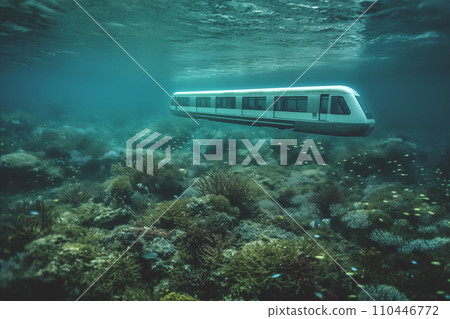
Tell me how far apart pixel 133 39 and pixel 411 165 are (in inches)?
848

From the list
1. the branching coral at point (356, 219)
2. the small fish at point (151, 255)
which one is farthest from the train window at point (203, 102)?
the small fish at point (151, 255)

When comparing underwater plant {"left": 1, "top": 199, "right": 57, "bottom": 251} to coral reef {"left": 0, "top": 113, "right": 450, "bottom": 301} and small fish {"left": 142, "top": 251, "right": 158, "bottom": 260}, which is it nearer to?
coral reef {"left": 0, "top": 113, "right": 450, "bottom": 301}

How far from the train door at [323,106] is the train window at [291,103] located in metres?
0.56

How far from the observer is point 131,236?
584cm

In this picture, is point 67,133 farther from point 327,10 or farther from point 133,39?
point 327,10

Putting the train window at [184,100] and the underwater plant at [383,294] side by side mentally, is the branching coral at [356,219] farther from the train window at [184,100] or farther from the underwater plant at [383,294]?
the train window at [184,100]

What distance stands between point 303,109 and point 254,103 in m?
2.53

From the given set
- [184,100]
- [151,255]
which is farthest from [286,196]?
[184,100]

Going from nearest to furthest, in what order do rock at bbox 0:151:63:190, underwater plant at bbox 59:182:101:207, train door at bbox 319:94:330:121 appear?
train door at bbox 319:94:330:121, underwater plant at bbox 59:182:101:207, rock at bbox 0:151:63:190

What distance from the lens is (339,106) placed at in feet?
25.2

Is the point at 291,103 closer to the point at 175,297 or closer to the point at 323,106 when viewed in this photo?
the point at 323,106

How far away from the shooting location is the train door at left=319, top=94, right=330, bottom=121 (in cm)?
797

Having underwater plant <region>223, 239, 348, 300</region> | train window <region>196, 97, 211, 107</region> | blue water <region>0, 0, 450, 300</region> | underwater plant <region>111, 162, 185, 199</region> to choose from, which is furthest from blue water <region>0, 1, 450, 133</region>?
underwater plant <region>223, 239, 348, 300</region>

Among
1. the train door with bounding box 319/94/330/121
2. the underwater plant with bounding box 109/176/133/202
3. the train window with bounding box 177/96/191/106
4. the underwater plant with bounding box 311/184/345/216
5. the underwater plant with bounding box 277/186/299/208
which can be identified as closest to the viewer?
the train door with bounding box 319/94/330/121
